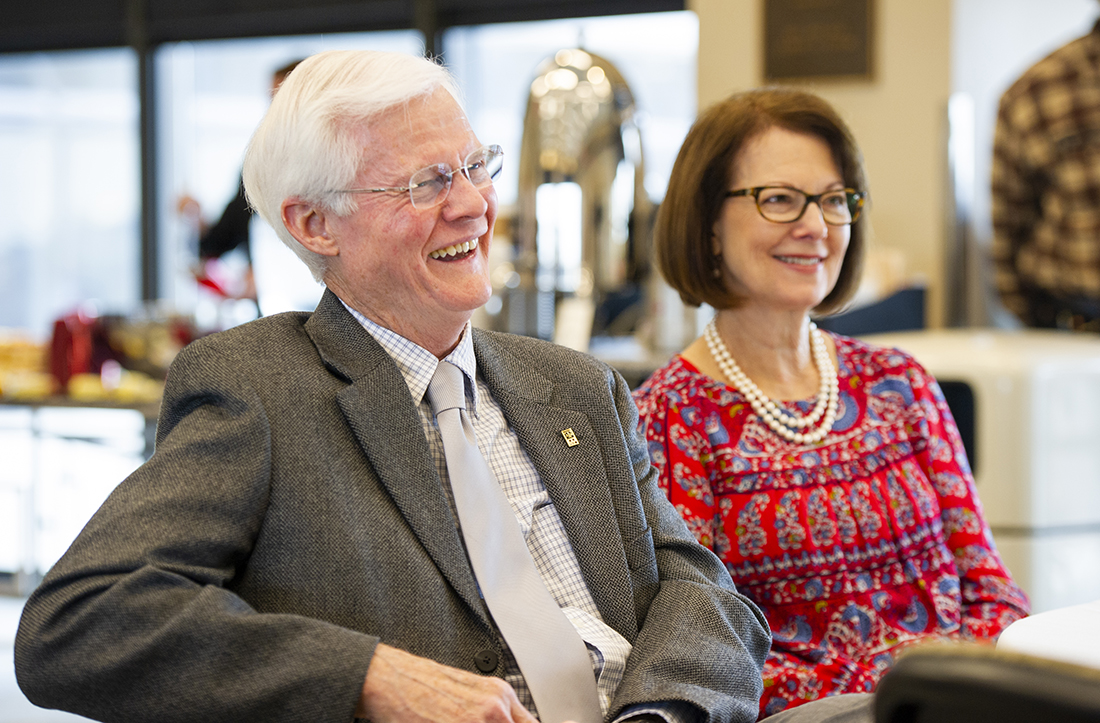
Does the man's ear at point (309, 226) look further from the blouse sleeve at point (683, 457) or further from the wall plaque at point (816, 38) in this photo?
the wall plaque at point (816, 38)

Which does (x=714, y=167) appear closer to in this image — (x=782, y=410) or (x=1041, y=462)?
(x=782, y=410)

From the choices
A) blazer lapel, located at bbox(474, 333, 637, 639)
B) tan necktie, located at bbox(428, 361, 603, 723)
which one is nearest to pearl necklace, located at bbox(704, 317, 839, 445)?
blazer lapel, located at bbox(474, 333, 637, 639)

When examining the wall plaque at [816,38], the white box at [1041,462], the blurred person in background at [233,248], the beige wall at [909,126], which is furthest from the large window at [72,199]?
the white box at [1041,462]

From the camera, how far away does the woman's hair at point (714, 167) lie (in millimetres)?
1599

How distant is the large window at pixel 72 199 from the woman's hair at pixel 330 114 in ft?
18.1

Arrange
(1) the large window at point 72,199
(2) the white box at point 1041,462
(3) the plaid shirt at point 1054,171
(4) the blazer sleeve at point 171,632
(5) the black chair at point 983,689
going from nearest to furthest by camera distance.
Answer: (5) the black chair at point 983,689, (4) the blazer sleeve at point 171,632, (2) the white box at point 1041,462, (3) the plaid shirt at point 1054,171, (1) the large window at point 72,199

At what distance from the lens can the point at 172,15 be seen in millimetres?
6039

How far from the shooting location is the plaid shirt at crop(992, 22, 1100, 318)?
291 cm

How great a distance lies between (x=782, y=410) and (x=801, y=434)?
0.05 meters

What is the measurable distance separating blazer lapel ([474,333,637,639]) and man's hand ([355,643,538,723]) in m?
0.24

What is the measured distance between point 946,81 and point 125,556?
2967mm

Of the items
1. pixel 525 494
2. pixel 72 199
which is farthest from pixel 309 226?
pixel 72 199

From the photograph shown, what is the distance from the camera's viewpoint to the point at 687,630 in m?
1.19

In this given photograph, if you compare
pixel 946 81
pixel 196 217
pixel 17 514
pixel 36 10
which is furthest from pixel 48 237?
pixel 946 81
